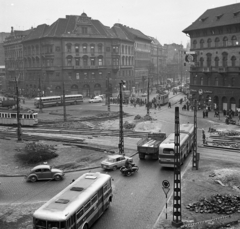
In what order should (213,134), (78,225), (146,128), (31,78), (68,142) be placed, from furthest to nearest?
(31,78) < (146,128) < (213,134) < (68,142) < (78,225)

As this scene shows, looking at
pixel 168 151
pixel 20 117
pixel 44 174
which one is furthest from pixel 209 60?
pixel 44 174

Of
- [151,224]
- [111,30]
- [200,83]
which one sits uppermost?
[111,30]

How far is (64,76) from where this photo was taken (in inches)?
3959

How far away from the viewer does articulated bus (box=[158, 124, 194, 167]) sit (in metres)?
30.0

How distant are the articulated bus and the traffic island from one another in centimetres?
173

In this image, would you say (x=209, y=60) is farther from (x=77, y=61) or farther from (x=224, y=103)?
(x=77, y=61)

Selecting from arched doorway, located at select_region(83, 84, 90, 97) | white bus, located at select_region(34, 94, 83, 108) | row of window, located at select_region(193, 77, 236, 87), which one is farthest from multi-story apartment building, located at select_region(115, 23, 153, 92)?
row of window, located at select_region(193, 77, 236, 87)

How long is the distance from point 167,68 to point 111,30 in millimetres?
70142

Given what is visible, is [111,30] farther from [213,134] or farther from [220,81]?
[213,134]

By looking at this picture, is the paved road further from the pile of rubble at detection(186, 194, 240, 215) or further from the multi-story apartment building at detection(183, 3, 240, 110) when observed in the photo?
the multi-story apartment building at detection(183, 3, 240, 110)

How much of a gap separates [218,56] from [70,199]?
2278 inches

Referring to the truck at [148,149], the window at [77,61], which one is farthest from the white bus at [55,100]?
the truck at [148,149]

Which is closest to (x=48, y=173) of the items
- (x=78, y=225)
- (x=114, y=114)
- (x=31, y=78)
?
(x=78, y=225)

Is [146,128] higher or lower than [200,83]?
lower
